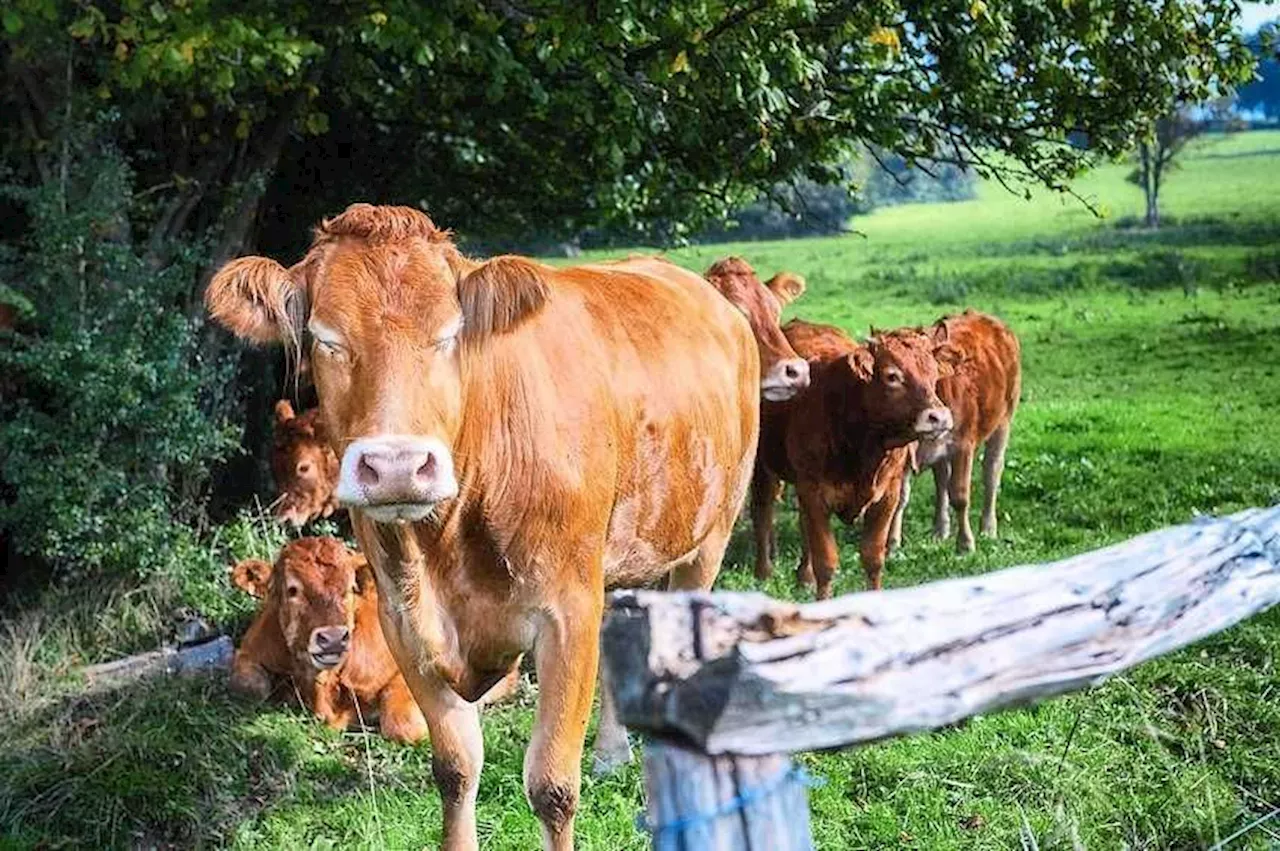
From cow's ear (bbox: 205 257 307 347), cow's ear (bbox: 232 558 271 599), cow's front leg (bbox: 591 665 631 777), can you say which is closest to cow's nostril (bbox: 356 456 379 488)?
cow's ear (bbox: 205 257 307 347)

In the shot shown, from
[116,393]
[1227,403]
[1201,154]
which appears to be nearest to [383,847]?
[116,393]

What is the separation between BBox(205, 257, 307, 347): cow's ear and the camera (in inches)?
199

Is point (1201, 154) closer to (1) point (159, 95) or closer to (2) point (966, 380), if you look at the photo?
(2) point (966, 380)

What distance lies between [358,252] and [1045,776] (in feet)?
11.4

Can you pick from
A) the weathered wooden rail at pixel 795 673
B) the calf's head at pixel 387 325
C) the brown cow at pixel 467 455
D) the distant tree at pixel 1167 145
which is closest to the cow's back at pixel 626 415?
the brown cow at pixel 467 455

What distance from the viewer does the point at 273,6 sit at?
27.0 feet

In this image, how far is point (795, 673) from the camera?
246cm

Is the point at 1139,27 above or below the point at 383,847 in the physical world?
above

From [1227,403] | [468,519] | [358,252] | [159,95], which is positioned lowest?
[1227,403]

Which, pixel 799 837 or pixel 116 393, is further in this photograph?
pixel 116 393

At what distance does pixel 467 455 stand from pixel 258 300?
2.86 ft

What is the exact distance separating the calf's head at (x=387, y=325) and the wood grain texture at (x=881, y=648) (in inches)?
77.7

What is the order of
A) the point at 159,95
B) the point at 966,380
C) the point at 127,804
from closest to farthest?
the point at 127,804 → the point at 159,95 → the point at 966,380

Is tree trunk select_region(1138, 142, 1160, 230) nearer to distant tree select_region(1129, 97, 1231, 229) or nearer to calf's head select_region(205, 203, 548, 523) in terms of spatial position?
distant tree select_region(1129, 97, 1231, 229)
